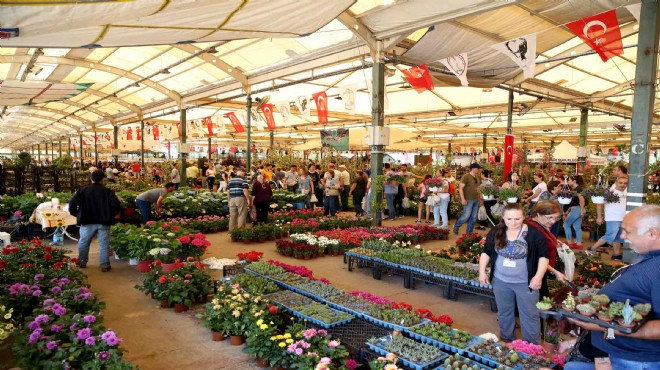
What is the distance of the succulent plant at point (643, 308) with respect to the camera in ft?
6.24

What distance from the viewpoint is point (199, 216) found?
11.1m

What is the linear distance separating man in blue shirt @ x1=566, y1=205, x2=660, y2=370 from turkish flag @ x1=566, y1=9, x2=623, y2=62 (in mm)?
5779

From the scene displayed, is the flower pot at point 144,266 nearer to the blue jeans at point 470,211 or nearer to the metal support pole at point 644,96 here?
the blue jeans at point 470,211

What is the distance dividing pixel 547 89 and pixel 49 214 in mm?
14698

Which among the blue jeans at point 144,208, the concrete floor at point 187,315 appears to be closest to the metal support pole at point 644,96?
the concrete floor at point 187,315

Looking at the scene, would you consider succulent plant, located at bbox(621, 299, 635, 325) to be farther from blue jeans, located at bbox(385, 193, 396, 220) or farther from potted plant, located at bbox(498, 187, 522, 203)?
blue jeans, located at bbox(385, 193, 396, 220)

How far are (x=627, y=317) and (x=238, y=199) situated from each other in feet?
27.7

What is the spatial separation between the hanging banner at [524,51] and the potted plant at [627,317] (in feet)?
19.3

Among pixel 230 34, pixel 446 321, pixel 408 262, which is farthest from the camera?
pixel 408 262

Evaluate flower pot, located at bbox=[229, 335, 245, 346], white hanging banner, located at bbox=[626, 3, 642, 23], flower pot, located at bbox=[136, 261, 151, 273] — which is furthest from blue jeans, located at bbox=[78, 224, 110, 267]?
white hanging banner, located at bbox=[626, 3, 642, 23]

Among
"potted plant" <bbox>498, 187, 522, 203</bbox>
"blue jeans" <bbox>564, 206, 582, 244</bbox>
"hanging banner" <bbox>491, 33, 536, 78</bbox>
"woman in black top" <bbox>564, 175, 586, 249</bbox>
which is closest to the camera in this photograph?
"hanging banner" <bbox>491, 33, 536, 78</bbox>

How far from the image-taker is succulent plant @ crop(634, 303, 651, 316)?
190 centimetres

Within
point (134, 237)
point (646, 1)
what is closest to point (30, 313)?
point (134, 237)

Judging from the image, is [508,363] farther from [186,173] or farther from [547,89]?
[186,173]
